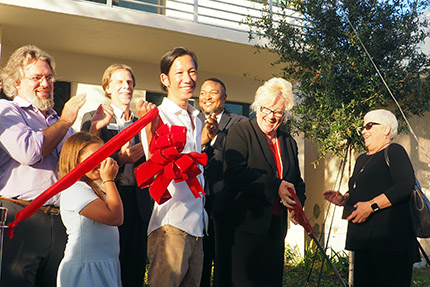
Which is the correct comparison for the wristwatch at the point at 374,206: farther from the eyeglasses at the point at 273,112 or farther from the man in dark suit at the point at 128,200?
the man in dark suit at the point at 128,200

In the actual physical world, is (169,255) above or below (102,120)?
below

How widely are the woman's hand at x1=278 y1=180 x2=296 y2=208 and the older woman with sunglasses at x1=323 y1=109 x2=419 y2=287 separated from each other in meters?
1.14

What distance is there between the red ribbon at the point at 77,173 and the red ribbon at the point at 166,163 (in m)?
0.16

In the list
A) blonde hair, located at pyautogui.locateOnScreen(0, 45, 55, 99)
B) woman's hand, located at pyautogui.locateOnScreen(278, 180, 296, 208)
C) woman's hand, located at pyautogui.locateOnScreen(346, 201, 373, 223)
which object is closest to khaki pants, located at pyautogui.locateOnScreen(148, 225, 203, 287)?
woman's hand, located at pyautogui.locateOnScreen(278, 180, 296, 208)

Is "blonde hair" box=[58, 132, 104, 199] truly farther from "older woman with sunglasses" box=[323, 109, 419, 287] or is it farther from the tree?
the tree

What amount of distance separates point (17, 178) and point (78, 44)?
19.9 feet

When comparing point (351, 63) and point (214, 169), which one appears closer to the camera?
point (214, 169)

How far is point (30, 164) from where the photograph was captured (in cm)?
311

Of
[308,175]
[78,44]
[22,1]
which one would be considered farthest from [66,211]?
[308,175]

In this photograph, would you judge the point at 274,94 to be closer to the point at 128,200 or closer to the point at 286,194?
the point at 286,194

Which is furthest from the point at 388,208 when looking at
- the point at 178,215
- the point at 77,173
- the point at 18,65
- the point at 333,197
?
the point at 18,65

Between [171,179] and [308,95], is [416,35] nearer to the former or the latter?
[308,95]

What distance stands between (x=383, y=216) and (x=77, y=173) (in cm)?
286

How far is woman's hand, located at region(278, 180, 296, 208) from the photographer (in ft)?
11.8
